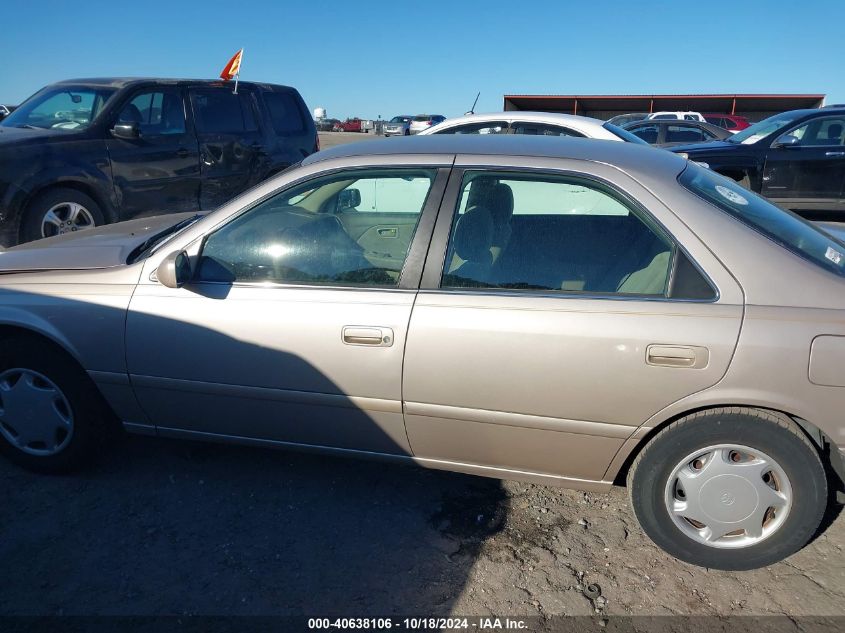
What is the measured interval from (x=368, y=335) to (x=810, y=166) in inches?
333

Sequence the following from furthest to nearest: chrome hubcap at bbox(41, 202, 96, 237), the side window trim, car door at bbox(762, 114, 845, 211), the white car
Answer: car door at bbox(762, 114, 845, 211) → the white car → chrome hubcap at bbox(41, 202, 96, 237) → the side window trim

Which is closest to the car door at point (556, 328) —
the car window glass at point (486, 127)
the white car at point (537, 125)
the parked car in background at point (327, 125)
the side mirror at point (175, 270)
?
the side mirror at point (175, 270)

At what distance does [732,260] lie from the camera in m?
2.28

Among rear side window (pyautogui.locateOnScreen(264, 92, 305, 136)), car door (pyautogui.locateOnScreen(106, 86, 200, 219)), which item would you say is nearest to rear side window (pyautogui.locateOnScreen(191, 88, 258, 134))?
car door (pyautogui.locateOnScreen(106, 86, 200, 219))

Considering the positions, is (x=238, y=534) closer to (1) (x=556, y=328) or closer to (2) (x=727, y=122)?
(1) (x=556, y=328)

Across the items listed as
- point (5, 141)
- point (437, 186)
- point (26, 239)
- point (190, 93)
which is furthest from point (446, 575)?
point (190, 93)

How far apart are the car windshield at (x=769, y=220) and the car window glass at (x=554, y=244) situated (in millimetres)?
310

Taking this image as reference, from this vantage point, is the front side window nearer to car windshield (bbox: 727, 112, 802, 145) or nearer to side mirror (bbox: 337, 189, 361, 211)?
side mirror (bbox: 337, 189, 361, 211)

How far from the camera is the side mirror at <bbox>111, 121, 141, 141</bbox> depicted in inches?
245

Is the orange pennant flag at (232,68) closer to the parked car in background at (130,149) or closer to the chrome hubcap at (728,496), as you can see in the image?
the parked car in background at (130,149)

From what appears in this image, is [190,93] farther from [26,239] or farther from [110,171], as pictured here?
[26,239]

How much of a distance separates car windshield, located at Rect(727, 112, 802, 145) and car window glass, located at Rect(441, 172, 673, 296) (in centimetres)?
764

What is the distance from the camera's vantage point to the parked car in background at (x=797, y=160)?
8578 millimetres

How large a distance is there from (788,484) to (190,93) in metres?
6.78
